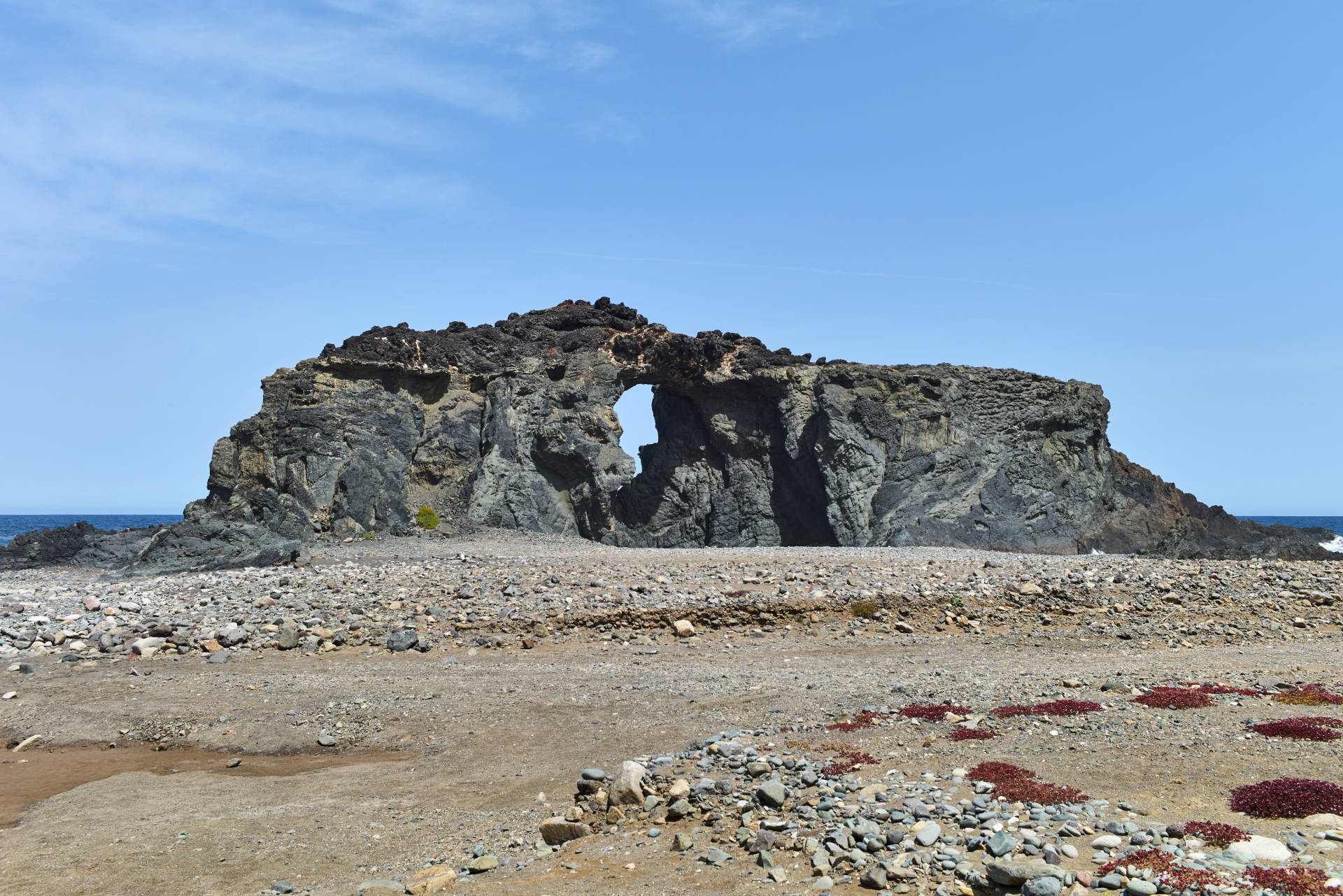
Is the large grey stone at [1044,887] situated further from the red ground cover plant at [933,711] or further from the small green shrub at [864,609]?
the small green shrub at [864,609]

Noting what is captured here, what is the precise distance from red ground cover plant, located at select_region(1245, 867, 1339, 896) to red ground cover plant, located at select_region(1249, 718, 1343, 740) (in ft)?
11.5

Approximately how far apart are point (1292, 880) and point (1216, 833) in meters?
0.89

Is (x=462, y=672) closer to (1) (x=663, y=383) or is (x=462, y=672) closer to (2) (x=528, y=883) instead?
(2) (x=528, y=883)

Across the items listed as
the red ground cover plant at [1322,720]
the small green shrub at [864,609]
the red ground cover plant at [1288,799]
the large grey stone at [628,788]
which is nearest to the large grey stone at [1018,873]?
the red ground cover plant at [1288,799]

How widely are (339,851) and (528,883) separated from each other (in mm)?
2364

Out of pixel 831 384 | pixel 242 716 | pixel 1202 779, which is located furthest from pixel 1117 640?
pixel 831 384

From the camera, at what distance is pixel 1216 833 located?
22.7 ft

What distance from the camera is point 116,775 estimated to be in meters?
11.3

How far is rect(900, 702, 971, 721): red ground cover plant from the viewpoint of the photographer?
10992mm

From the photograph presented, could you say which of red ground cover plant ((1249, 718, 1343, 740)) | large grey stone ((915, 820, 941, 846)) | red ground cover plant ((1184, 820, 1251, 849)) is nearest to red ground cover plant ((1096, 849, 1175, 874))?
red ground cover plant ((1184, 820, 1251, 849))

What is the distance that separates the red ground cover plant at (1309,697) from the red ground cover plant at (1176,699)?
0.87 metres

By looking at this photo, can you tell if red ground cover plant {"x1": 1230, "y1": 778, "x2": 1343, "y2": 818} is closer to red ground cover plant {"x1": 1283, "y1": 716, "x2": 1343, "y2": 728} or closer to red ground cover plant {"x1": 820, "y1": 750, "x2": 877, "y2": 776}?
red ground cover plant {"x1": 1283, "y1": 716, "x2": 1343, "y2": 728}

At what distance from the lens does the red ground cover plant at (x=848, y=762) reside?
9117 millimetres

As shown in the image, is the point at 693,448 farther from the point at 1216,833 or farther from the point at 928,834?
the point at 1216,833
